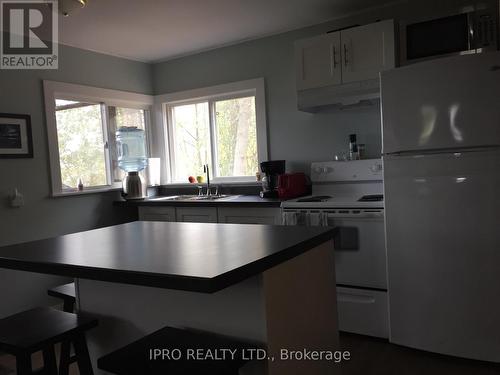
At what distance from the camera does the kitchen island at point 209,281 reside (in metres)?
1.19

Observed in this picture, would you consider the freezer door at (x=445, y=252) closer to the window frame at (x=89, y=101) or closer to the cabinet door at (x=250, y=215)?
the cabinet door at (x=250, y=215)

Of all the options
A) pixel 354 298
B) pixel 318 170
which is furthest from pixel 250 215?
pixel 354 298

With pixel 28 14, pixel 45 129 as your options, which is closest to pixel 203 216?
pixel 45 129

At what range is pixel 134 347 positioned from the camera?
1299mm

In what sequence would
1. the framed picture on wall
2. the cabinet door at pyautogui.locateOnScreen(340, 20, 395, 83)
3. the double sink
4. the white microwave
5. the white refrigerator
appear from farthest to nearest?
the double sink
the framed picture on wall
the cabinet door at pyautogui.locateOnScreen(340, 20, 395, 83)
the white microwave
the white refrigerator

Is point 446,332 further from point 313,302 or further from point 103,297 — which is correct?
point 103,297

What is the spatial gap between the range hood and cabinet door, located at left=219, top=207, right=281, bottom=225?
848mm

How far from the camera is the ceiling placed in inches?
114

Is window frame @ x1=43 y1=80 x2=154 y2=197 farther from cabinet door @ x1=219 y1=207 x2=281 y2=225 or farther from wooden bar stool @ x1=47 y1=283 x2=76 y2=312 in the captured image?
wooden bar stool @ x1=47 y1=283 x2=76 y2=312

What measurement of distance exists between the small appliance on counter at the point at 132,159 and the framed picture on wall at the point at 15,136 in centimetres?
92

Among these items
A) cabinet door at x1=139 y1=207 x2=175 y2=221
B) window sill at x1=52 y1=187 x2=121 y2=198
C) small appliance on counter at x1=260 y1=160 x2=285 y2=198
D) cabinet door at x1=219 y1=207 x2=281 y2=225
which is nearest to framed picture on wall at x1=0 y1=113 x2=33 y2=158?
window sill at x1=52 y1=187 x2=121 y2=198

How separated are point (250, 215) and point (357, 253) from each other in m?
0.89

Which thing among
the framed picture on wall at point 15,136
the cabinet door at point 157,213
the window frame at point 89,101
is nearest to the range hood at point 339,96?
the cabinet door at point 157,213

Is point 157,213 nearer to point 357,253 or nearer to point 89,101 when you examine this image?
point 89,101
